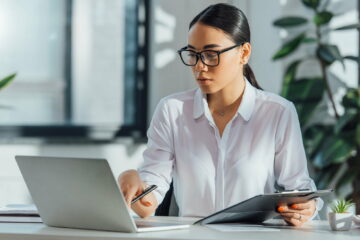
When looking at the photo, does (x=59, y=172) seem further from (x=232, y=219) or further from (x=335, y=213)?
(x=335, y=213)

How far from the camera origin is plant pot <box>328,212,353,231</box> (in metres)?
1.75

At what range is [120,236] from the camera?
1576 millimetres

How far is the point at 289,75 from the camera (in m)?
3.97

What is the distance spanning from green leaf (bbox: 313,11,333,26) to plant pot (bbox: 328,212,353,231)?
7.49 ft

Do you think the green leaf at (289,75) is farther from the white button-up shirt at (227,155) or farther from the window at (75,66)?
the white button-up shirt at (227,155)

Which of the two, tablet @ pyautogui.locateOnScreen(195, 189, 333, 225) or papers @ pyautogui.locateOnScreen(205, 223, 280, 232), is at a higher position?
tablet @ pyautogui.locateOnScreen(195, 189, 333, 225)

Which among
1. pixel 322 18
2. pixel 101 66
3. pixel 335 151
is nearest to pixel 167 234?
pixel 335 151

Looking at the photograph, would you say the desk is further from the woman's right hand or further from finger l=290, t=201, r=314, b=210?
the woman's right hand

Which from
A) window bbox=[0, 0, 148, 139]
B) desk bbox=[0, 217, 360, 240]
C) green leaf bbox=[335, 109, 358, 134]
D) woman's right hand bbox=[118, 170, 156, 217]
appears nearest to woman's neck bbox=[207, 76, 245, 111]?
woman's right hand bbox=[118, 170, 156, 217]

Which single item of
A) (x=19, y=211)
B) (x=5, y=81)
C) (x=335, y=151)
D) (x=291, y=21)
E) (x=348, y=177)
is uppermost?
(x=291, y=21)

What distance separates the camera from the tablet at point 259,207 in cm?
169

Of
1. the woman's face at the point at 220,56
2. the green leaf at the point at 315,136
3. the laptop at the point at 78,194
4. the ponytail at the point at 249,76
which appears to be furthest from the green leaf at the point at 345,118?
the laptop at the point at 78,194

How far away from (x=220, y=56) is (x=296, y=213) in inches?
21.4

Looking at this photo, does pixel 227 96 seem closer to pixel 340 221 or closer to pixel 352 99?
pixel 340 221
